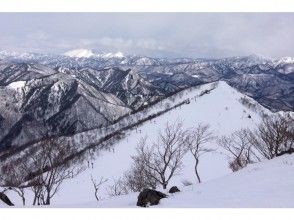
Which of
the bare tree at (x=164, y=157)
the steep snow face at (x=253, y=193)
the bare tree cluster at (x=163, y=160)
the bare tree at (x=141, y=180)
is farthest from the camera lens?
the bare tree at (x=141, y=180)

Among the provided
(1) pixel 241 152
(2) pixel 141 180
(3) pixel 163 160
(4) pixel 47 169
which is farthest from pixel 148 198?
(3) pixel 163 160

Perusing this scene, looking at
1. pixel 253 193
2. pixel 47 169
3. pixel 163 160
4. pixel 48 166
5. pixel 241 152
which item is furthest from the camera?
pixel 163 160

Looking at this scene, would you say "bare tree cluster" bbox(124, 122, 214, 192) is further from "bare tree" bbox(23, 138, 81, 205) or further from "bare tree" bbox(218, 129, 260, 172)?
"bare tree" bbox(23, 138, 81, 205)

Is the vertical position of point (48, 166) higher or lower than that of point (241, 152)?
lower

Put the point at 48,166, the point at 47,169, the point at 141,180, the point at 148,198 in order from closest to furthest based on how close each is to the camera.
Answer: the point at 148,198
the point at 48,166
the point at 47,169
the point at 141,180

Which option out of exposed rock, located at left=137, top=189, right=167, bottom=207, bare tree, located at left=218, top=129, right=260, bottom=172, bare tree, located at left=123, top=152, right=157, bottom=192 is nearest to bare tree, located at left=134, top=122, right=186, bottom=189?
bare tree, located at left=123, top=152, right=157, bottom=192

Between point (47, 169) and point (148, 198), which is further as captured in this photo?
point (47, 169)

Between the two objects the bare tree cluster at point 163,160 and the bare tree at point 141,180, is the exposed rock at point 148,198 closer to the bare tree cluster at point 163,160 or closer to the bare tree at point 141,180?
the bare tree cluster at point 163,160

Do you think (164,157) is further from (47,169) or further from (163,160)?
(163,160)

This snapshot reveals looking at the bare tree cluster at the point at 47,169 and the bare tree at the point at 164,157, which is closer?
the bare tree cluster at the point at 47,169

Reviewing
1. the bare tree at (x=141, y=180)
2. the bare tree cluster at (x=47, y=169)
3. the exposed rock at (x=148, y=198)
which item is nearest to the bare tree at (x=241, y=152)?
the bare tree at (x=141, y=180)
